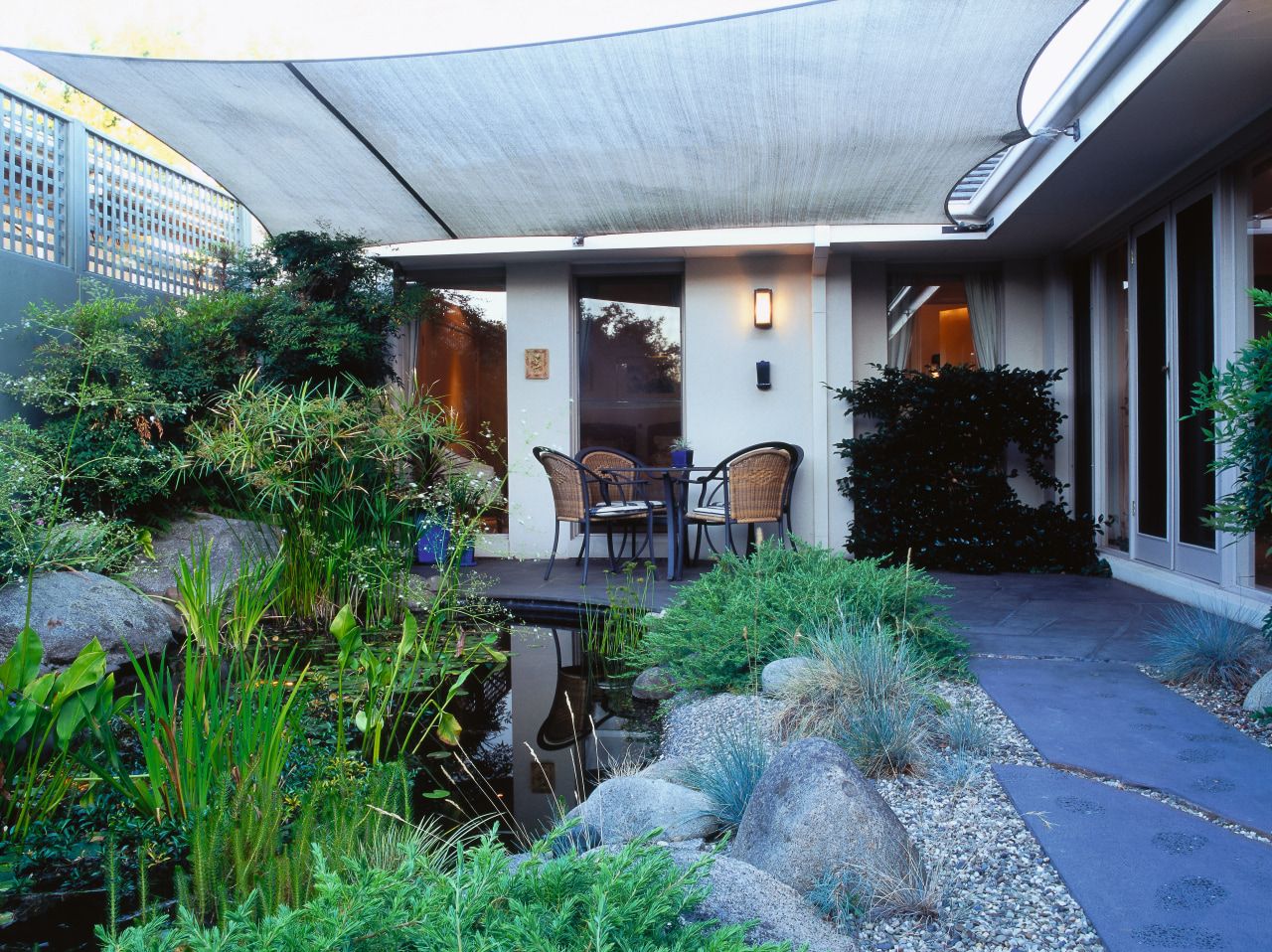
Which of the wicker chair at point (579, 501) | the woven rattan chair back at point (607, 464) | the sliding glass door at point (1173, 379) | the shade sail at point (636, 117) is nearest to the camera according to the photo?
the shade sail at point (636, 117)

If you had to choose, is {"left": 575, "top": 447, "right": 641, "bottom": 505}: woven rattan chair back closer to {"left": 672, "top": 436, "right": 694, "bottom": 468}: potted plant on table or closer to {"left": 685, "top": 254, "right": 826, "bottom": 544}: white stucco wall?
{"left": 672, "top": 436, "right": 694, "bottom": 468}: potted plant on table

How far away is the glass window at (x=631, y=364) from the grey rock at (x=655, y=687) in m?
3.83

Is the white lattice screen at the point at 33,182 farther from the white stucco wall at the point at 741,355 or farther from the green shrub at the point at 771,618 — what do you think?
the green shrub at the point at 771,618

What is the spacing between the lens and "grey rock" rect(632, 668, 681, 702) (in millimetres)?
3361

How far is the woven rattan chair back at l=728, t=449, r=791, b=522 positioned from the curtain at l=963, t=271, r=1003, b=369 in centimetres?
227

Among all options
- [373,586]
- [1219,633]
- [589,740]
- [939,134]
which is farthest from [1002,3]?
[373,586]

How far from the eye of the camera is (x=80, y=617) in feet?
11.4

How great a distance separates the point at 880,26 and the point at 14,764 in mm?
3743

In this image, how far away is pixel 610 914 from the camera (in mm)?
989

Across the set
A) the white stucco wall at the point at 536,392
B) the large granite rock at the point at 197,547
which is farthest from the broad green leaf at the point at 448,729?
the white stucco wall at the point at 536,392

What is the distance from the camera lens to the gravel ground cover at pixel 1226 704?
8.07 ft

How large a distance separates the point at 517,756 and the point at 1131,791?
1729 millimetres

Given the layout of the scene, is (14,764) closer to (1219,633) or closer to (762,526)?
(1219,633)

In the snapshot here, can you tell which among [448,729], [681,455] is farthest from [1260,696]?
[681,455]
